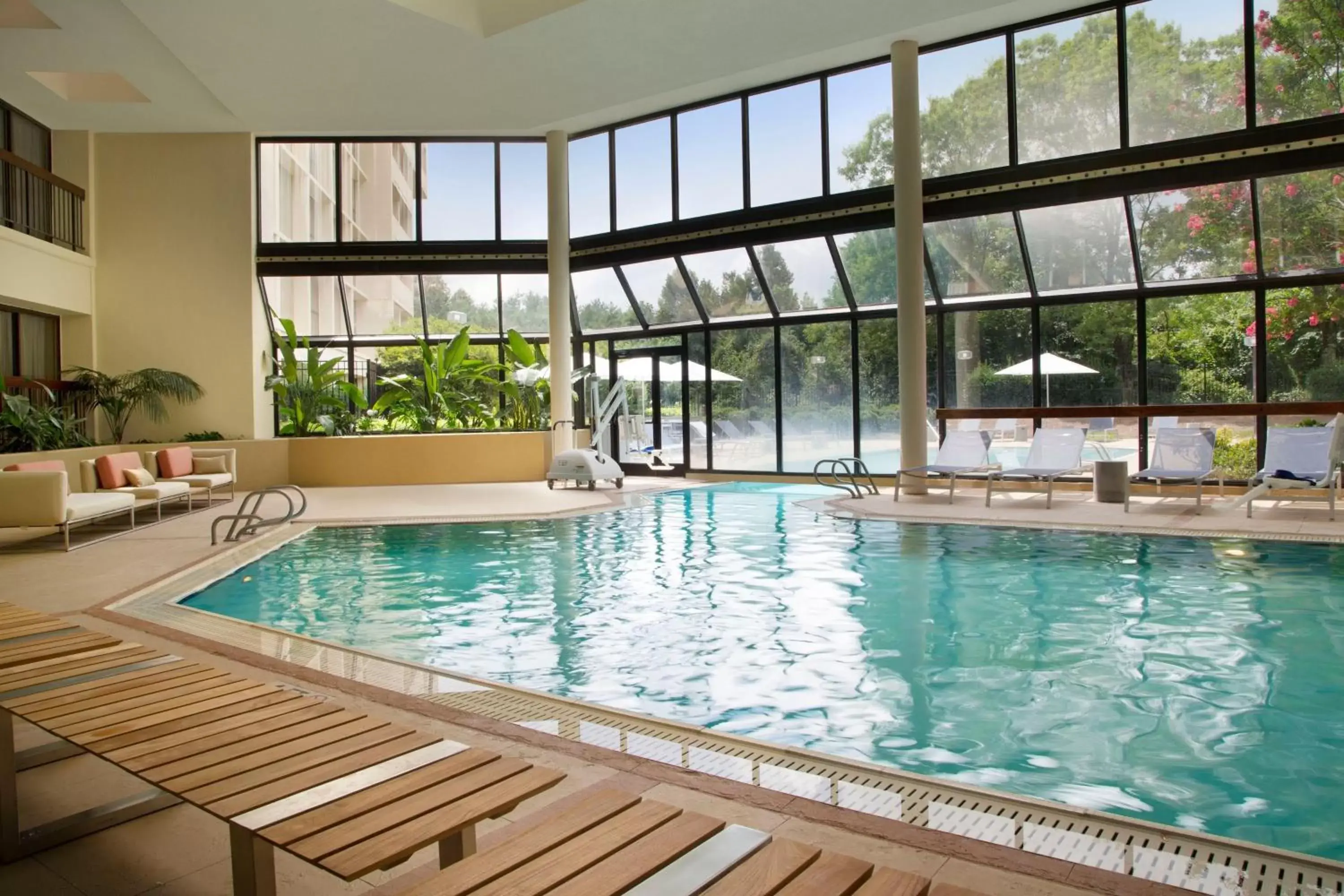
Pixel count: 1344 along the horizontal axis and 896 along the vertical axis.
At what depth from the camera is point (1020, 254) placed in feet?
39.9

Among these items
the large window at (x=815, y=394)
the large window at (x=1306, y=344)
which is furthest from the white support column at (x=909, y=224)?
the large window at (x=1306, y=344)

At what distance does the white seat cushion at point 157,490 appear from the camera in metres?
10.3

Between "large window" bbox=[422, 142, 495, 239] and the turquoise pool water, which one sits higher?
"large window" bbox=[422, 142, 495, 239]

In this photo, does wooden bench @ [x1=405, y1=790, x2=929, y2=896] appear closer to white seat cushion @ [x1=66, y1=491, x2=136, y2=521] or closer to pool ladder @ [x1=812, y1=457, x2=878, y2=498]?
white seat cushion @ [x1=66, y1=491, x2=136, y2=521]

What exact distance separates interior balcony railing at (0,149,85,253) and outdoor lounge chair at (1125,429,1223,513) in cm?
1488

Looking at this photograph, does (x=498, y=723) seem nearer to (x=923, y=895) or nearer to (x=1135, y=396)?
(x=923, y=895)

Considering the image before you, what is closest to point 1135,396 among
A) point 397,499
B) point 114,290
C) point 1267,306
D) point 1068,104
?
point 1267,306

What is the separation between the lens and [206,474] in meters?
13.1

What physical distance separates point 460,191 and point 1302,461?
517 inches

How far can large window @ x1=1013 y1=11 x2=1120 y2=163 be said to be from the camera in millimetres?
11266

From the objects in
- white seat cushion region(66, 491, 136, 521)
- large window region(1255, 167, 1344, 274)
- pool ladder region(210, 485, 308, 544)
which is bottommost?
pool ladder region(210, 485, 308, 544)

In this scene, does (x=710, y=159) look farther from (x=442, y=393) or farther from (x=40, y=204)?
(x=40, y=204)

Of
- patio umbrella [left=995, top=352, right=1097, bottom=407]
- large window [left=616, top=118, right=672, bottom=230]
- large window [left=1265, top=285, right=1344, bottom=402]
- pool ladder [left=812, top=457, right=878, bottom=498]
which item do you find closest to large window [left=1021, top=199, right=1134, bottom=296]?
patio umbrella [left=995, top=352, right=1097, bottom=407]

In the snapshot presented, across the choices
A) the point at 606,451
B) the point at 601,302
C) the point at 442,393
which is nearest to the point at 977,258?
the point at 601,302
